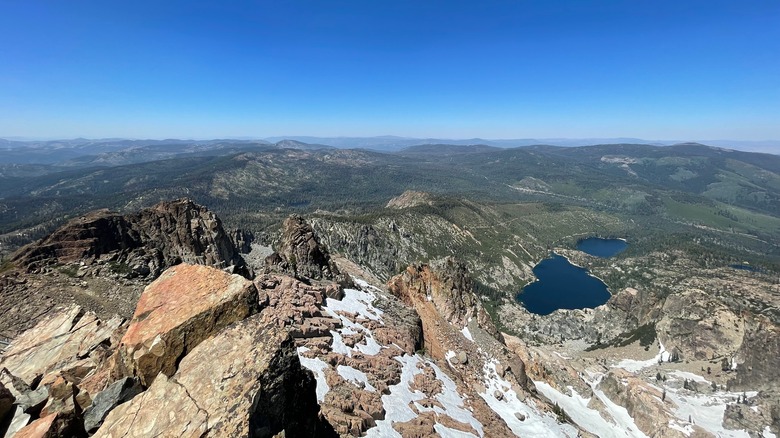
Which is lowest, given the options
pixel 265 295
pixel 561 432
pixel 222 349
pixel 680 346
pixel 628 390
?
pixel 680 346

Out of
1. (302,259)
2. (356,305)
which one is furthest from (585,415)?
(302,259)

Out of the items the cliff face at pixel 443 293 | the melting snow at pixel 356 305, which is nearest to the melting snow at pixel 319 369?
the melting snow at pixel 356 305

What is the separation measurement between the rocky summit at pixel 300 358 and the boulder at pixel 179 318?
7 centimetres

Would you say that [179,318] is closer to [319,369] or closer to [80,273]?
[319,369]

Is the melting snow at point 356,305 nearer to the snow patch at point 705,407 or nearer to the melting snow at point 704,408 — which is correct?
the melting snow at point 704,408

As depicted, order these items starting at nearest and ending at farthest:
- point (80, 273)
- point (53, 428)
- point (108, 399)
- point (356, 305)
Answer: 1. point (53, 428)
2. point (108, 399)
3. point (80, 273)
4. point (356, 305)

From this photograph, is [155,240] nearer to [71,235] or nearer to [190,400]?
[71,235]

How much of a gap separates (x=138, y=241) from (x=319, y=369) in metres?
65.4

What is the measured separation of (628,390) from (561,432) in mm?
36625

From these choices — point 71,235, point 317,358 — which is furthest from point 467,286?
point 71,235

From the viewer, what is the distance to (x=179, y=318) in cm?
1315

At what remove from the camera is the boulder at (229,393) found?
1027 centimetres

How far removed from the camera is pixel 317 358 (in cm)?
2738

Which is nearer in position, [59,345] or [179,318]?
[179,318]
